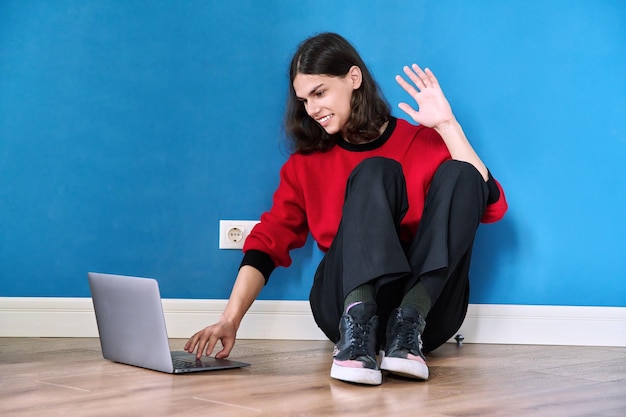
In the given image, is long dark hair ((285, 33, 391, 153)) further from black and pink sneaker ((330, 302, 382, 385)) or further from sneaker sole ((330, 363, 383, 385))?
sneaker sole ((330, 363, 383, 385))

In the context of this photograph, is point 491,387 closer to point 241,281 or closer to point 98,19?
point 241,281

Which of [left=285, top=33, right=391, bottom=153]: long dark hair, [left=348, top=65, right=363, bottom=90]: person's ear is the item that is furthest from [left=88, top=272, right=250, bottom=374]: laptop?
[left=348, top=65, right=363, bottom=90]: person's ear

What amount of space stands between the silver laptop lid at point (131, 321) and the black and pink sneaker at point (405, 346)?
472 millimetres

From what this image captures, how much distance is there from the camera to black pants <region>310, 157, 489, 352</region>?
1.64m

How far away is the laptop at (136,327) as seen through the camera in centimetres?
169

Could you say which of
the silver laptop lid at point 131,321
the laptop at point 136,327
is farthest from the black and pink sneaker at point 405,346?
the silver laptop lid at point 131,321

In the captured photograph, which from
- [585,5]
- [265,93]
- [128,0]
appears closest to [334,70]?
[265,93]

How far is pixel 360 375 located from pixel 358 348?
6 centimetres

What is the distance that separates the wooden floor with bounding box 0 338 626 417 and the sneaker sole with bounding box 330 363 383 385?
0.01 m

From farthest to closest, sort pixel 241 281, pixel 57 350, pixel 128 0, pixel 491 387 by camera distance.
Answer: pixel 128 0, pixel 57 350, pixel 241 281, pixel 491 387

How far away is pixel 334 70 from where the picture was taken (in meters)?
2.12

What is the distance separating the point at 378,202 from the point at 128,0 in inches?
49.0

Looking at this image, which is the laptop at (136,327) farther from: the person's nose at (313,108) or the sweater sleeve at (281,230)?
the person's nose at (313,108)

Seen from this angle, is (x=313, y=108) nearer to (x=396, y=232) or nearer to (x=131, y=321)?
(x=396, y=232)
